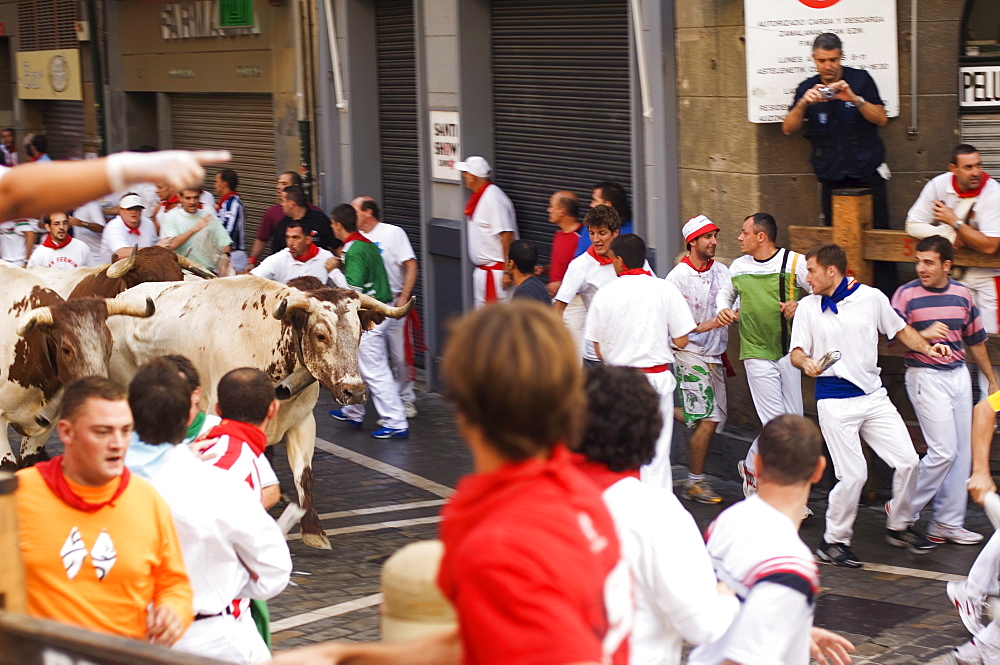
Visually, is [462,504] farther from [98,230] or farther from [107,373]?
[98,230]

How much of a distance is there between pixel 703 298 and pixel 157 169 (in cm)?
723

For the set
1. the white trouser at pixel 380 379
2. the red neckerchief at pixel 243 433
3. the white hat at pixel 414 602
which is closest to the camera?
the white hat at pixel 414 602

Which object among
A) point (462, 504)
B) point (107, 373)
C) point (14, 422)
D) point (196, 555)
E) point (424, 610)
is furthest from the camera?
point (14, 422)

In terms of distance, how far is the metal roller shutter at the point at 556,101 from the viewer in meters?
11.8

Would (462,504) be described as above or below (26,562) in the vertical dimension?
above

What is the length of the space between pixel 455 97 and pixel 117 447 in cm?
976

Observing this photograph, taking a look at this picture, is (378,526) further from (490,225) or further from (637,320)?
(490,225)

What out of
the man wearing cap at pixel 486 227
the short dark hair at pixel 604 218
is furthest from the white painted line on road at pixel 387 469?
the short dark hair at pixel 604 218

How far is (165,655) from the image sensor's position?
2719 mm

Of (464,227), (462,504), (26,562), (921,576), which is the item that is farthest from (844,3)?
(462,504)

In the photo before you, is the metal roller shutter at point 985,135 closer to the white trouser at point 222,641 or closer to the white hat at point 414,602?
the white trouser at point 222,641

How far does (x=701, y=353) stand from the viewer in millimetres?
9555

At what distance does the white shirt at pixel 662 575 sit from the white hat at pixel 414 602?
24.1 inches

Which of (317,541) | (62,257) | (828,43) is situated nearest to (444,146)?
(62,257)
